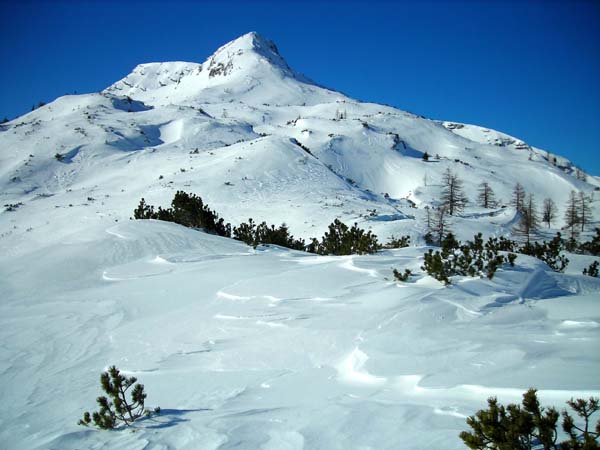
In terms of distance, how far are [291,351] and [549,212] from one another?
54.1 m

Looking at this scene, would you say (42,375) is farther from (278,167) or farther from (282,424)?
(278,167)

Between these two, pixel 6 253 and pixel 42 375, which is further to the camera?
pixel 6 253

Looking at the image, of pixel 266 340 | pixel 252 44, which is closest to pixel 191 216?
pixel 266 340

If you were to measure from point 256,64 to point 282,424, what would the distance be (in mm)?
120268

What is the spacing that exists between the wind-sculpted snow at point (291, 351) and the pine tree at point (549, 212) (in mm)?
48169

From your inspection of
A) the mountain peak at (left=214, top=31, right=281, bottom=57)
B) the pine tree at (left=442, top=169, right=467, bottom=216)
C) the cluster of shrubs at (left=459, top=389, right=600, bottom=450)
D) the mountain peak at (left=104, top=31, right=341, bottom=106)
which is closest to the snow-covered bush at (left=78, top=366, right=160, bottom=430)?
the cluster of shrubs at (left=459, top=389, right=600, bottom=450)

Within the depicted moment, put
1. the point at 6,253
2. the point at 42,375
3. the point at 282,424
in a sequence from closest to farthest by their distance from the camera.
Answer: the point at 282,424 → the point at 42,375 → the point at 6,253

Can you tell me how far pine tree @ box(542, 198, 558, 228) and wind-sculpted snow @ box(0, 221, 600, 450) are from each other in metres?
48.2

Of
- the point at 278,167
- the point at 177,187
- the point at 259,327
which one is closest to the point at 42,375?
the point at 259,327

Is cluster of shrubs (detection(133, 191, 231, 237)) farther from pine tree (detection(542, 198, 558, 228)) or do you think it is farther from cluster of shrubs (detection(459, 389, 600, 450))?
pine tree (detection(542, 198, 558, 228))

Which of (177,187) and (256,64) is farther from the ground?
(256,64)

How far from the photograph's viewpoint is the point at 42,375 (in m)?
4.39

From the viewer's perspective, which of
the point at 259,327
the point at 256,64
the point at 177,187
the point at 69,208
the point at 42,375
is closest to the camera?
the point at 42,375

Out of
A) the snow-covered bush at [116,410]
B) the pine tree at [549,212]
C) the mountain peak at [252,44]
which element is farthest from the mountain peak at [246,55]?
the snow-covered bush at [116,410]
